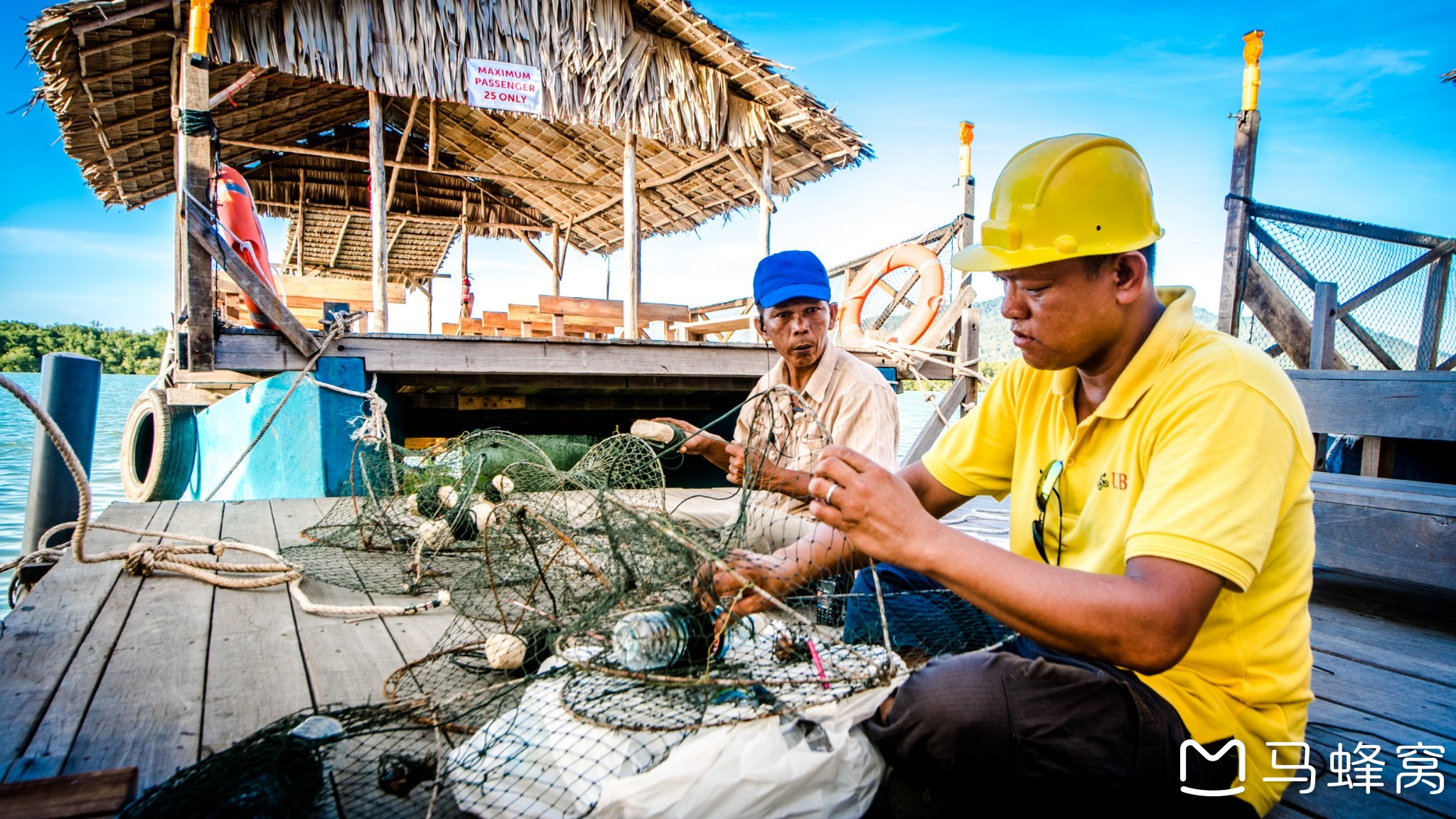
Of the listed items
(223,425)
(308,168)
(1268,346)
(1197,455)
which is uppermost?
(308,168)

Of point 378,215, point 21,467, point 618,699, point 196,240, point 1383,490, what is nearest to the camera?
point 618,699

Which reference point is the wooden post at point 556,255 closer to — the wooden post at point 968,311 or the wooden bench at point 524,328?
the wooden bench at point 524,328

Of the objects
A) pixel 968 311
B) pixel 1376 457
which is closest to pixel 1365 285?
pixel 1376 457

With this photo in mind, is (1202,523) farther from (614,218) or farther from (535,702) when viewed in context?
(614,218)

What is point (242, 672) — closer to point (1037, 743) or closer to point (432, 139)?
point (1037, 743)

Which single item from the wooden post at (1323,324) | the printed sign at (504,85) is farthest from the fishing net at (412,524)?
the wooden post at (1323,324)

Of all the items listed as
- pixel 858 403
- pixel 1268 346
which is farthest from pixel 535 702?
pixel 1268 346

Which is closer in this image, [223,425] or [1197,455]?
[1197,455]

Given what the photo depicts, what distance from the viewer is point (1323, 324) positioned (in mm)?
4641

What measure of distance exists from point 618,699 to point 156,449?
8455mm

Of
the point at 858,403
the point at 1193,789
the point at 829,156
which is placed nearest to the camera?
the point at 1193,789

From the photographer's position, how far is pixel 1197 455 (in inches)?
49.9

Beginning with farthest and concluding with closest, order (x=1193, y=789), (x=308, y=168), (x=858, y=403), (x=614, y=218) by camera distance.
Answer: (x=614, y=218) < (x=308, y=168) < (x=858, y=403) < (x=1193, y=789)

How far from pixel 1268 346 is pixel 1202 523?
476 cm
